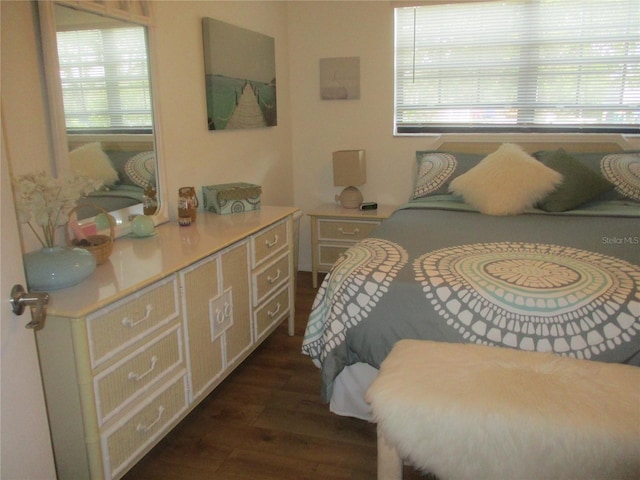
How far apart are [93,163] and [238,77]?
1.40 m

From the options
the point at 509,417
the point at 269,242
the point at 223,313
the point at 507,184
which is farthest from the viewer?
the point at 507,184

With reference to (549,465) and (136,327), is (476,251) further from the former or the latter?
(136,327)

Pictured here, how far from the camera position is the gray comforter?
183 centimetres

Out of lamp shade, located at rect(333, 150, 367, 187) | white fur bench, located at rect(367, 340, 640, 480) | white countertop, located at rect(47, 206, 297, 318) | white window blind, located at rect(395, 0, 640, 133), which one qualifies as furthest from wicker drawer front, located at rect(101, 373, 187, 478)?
white window blind, located at rect(395, 0, 640, 133)

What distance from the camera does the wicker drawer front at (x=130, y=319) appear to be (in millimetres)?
1614

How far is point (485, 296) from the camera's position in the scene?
6.35ft

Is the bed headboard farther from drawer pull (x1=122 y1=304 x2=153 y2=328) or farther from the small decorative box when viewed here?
drawer pull (x1=122 y1=304 x2=153 y2=328)

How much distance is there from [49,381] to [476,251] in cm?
171

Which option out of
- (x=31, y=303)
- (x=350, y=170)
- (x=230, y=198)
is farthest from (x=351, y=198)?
(x=31, y=303)

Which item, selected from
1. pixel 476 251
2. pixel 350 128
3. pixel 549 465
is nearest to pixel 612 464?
pixel 549 465

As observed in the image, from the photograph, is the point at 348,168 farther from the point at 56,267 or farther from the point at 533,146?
the point at 56,267

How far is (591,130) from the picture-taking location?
12.3 feet

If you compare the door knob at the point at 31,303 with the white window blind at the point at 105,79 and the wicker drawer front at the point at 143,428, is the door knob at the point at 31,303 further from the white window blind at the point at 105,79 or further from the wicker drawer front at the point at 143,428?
the white window blind at the point at 105,79

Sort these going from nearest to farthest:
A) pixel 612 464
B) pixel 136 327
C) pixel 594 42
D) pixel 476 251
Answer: pixel 612 464
pixel 136 327
pixel 476 251
pixel 594 42
